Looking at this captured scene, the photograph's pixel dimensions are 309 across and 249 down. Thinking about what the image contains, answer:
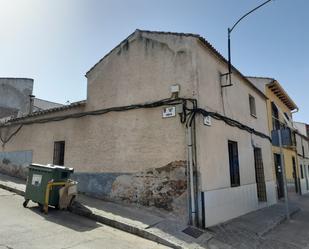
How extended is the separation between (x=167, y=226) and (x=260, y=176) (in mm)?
7296

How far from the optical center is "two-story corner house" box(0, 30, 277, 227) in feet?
24.5

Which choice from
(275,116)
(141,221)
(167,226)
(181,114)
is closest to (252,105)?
(275,116)

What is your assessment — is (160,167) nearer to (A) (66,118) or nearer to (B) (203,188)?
(B) (203,188)

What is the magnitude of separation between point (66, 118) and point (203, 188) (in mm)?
Answer: 6100

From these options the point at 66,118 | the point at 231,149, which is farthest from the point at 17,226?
the point at 231,149

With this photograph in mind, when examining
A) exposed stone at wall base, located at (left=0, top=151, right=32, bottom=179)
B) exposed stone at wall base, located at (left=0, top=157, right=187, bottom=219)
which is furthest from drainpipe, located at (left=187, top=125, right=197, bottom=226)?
exposed stone at wall base, located at (left=0, top=151, right=32, bottom=179)

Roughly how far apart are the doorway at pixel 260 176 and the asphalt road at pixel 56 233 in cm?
805

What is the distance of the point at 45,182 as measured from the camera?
290 inches

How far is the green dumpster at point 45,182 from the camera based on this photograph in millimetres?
7348

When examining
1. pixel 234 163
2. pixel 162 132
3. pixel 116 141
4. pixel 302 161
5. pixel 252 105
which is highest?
pixel 252 105

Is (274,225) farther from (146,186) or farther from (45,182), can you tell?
(45,182)

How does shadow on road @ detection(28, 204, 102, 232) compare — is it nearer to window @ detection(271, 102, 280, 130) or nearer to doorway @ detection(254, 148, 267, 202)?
doorway @ detection(254, 148, 267, 202)

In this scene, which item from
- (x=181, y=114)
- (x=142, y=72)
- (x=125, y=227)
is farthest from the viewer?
(x=142, y=72)

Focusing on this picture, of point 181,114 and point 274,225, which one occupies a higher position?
point 181,114
